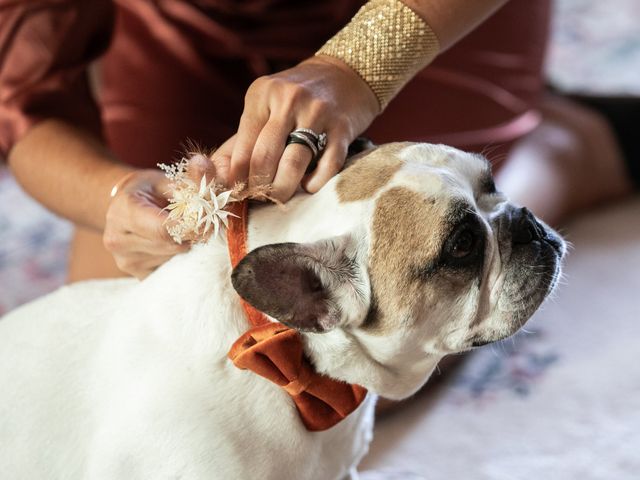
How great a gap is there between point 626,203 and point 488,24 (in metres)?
0.66

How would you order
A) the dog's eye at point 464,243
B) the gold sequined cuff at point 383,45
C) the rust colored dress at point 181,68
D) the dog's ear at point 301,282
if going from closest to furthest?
the dog's ear at point 301,282 → the dog's eye at point 464,243 → the gold sequined cuff at point 383,45 → the rust colored dress at point 181,68

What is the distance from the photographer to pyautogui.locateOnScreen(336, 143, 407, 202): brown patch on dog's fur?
2.73 ft

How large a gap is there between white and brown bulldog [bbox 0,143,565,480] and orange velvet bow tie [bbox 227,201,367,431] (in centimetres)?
1

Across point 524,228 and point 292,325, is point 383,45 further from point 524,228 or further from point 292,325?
point 292,325

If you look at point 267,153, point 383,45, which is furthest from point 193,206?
point 383,45

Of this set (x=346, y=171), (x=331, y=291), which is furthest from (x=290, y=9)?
(x=331, y=291)

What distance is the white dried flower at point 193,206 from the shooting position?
0.81 meters

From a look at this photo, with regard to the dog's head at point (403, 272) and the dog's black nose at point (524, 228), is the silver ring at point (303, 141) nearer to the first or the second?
the dog's head at point (403, 272)

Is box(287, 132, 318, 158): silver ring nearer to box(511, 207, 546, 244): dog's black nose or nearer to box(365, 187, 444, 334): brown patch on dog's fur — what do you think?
box(365, 187, 444, 334): brown patch on dog's fur

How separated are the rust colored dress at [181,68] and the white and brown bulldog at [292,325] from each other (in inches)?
20.4

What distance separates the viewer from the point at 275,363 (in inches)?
32.1

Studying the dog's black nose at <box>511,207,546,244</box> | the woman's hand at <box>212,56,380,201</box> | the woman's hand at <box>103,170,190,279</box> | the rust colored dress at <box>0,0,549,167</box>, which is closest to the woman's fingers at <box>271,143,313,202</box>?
the woman's hand at <box>212,56,380,201</box>

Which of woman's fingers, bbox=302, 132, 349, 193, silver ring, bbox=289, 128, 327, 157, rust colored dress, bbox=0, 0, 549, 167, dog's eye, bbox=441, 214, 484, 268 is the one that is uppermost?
silver ring, bbox=289, 128, 327, 157

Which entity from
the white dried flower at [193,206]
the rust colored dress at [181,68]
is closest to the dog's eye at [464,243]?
the white dried flower at [193,206]
